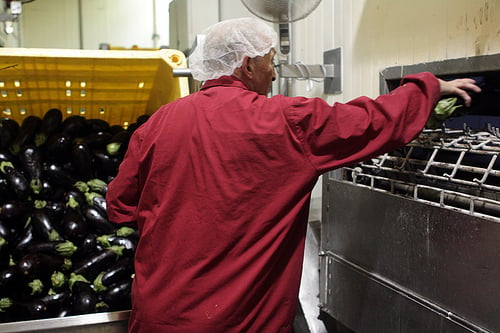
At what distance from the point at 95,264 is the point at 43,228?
0.30 m

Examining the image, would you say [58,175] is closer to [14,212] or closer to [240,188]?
[14,212]

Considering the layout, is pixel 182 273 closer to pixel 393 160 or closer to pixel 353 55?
pixel 393 160

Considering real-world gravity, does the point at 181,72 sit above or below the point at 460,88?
above

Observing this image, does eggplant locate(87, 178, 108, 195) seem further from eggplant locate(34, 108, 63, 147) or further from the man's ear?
the man's ear

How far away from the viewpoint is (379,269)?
136cm

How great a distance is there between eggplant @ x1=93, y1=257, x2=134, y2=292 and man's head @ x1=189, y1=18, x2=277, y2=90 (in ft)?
2.85

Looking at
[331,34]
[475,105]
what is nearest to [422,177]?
[475,105]

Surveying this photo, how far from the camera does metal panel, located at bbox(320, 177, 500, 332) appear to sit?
103cm

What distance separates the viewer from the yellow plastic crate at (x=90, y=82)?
2.04m

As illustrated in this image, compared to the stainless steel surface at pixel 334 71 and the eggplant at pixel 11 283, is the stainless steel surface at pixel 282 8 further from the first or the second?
the eggplant at pixel 11 283

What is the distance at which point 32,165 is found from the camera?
7.23 feet

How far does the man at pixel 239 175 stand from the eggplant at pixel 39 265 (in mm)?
575

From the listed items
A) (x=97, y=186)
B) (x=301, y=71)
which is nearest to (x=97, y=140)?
(x=97, y=186)

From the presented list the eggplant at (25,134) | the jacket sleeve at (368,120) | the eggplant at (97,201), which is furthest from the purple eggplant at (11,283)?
the jacket sleeve at (368,120)
